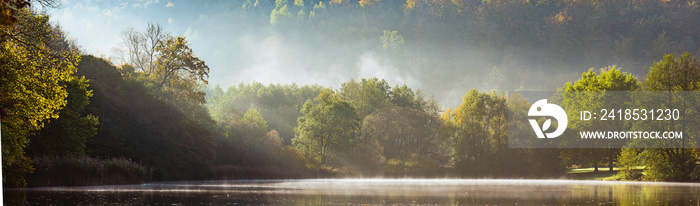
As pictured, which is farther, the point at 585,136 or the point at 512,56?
the point at 512,56

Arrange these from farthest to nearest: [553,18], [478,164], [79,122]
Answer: [553,18], [478,164], [79,122]

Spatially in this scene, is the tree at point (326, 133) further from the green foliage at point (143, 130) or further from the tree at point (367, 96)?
the green foliage at point (143, 130)

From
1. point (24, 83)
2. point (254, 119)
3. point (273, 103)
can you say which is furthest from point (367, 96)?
point (24, 83)

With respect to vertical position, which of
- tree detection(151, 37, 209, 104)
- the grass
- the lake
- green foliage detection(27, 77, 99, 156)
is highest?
tree detection(151, 37, 209, 104)

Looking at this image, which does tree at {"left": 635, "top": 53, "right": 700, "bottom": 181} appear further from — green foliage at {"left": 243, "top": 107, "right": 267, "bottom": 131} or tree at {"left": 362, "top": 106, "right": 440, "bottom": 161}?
green foliage at {"left": 243, "top": 107, "right": 267, "bottom": 131}

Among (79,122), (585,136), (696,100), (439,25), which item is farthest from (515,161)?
(439,25)

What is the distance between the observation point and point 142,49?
75938mm

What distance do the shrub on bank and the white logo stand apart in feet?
177

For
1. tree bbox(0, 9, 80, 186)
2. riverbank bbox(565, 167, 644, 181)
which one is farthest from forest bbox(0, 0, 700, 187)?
riverbank bbox(565, 167, 644, 181)

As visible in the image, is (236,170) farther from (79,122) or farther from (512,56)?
(512,56)

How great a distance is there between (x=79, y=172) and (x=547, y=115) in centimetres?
6785

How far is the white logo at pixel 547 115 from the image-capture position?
257ft

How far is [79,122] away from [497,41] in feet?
516

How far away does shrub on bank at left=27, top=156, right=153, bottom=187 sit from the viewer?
3350 cm
